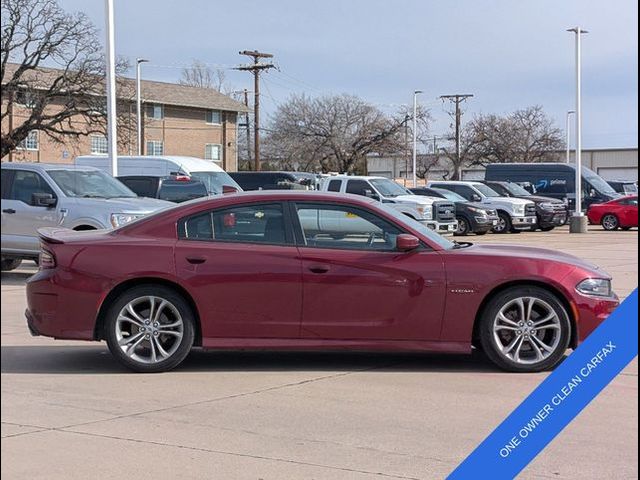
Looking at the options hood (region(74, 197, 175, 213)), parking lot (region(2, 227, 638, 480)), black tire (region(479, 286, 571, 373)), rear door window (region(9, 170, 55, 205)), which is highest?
rear door window (region(9, 170, 55, 205))

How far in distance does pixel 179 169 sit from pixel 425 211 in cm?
723

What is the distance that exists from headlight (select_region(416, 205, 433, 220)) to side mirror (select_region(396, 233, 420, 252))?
16.4 m

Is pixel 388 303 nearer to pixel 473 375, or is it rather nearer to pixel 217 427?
pixel 473 375

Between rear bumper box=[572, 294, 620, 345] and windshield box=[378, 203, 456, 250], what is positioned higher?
windshield box=[378, 203, 456, 250]

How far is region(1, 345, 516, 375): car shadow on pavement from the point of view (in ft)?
23.2

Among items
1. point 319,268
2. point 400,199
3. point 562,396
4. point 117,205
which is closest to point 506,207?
point 400,199

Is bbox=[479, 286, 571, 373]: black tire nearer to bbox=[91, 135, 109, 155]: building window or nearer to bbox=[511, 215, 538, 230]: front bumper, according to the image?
bbox=[91, 135, 109, 155]: building window

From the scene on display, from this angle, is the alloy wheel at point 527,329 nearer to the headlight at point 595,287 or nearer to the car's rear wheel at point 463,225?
the headlight at point 595,287

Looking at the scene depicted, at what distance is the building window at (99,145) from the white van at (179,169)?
27.6 inches

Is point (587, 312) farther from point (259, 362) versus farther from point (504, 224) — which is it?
point (504, 224)

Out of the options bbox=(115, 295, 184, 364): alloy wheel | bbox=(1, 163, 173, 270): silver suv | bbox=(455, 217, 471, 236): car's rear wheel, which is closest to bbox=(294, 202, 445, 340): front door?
bbox=(115, 295, 184, 364): alloy wheel

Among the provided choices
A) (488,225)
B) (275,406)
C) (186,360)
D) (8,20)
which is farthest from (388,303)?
(488,225)

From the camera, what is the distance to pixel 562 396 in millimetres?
2061

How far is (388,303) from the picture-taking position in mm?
6797
